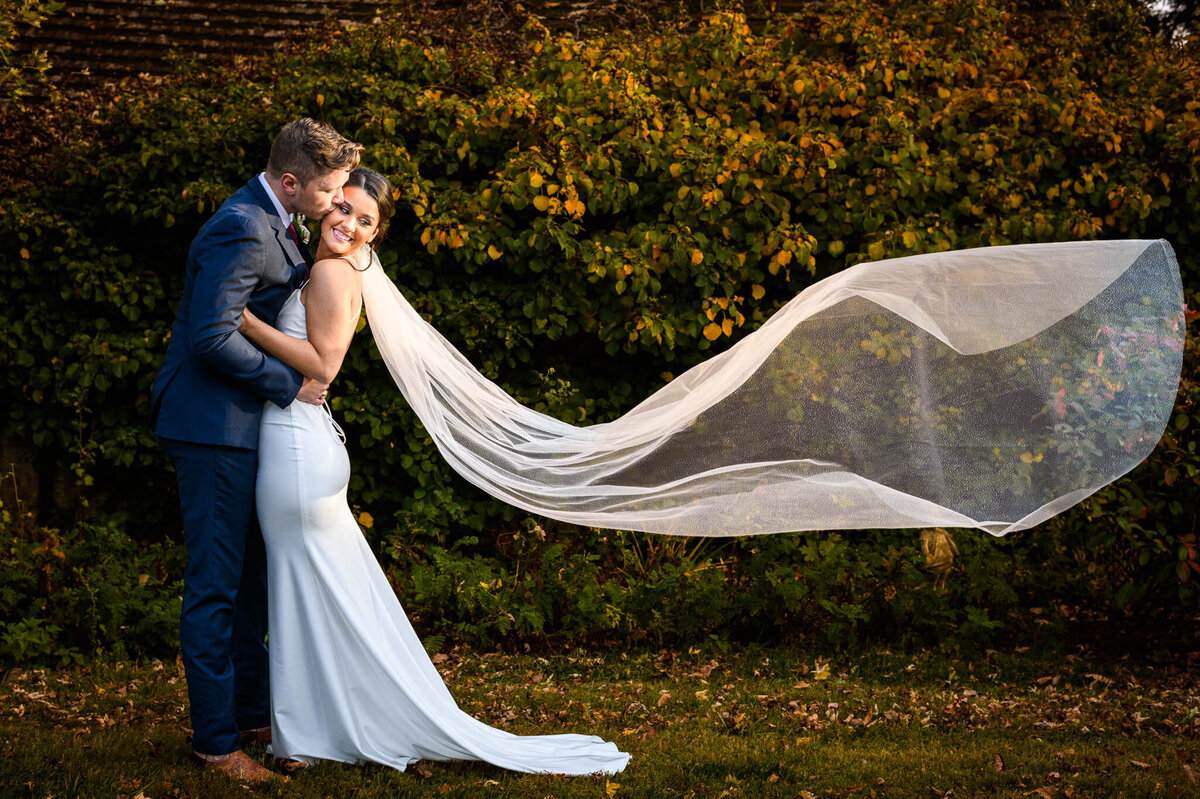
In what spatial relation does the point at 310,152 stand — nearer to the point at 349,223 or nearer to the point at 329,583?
the point at 349,223

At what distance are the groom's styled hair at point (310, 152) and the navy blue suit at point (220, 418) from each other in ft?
0.50

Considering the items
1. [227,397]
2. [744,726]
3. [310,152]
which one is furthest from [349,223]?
[744,726]

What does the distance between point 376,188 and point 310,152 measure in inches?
13.2

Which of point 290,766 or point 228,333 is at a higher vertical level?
point 228,333

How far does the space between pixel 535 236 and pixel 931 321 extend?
320cm

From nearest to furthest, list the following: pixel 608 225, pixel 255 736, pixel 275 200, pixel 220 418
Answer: pixel 220 418
pixel 275 200
pixel 255 736
pixel 608 225

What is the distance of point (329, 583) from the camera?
3891 mm

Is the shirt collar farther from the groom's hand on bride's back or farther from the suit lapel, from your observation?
the groom's hand on bride's back

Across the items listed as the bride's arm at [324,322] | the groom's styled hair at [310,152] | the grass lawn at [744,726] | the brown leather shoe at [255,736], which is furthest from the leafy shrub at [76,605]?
the groom's styled hair at [310,152]

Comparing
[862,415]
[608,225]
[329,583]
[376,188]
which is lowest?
[329,583]

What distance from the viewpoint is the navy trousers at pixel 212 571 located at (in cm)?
374

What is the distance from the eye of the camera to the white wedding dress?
12.7 feet

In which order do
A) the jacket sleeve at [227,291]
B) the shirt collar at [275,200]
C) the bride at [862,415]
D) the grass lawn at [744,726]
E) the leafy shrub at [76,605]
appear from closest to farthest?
1. the jacket sleeve at [227,291]
2. the shirt collar at [275,200]
3. the grass lawn at [744,726]
4. the bride at [862,415]
5. the leafy shrub at [76,605]

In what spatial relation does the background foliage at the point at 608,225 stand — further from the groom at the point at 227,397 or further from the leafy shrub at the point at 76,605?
the groom at the point at 227,397
